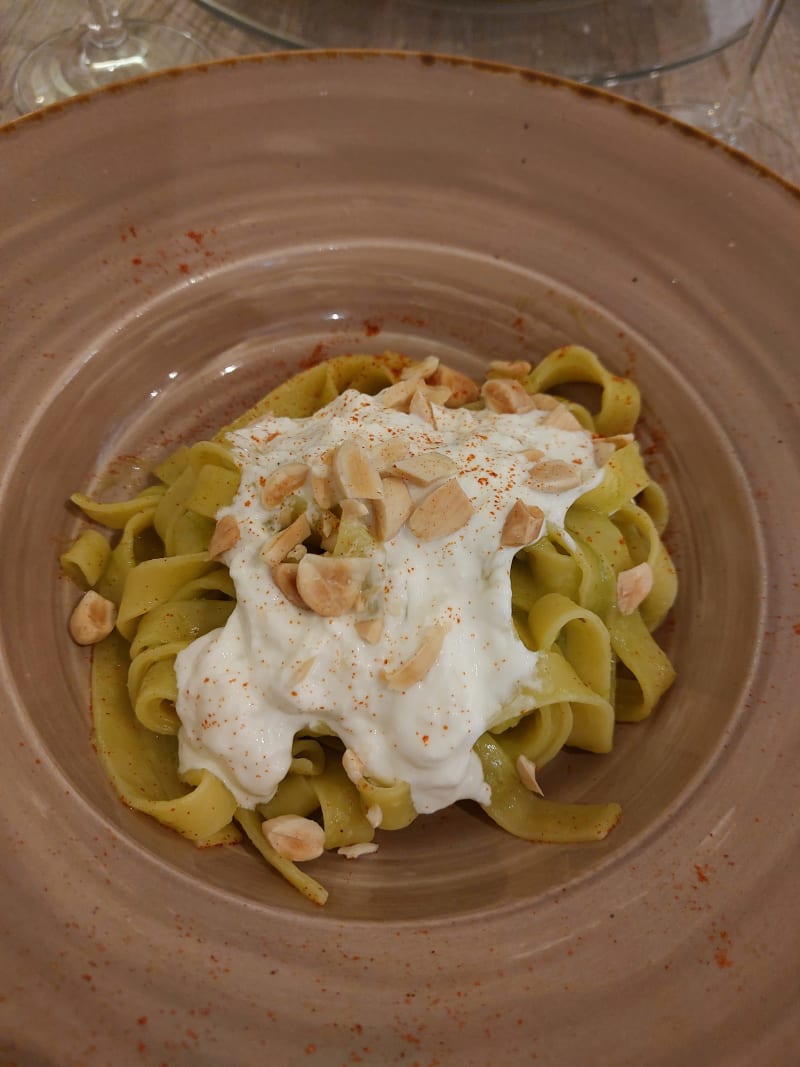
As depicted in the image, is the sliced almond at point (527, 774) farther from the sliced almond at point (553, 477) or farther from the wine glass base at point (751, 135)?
the wine glass base at point (751, 135)

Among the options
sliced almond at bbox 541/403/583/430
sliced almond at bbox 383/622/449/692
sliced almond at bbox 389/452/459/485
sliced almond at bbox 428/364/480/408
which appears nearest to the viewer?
sliced almond at bbox 383/622/449/692

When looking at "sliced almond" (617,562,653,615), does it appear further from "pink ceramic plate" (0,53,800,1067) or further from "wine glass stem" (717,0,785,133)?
"wine glass stem" (717,0,785,133)

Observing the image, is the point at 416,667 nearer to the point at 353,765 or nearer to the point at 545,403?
the point at 353,765

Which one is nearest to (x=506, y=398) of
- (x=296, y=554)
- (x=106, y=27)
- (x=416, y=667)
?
(x=296, y=554)

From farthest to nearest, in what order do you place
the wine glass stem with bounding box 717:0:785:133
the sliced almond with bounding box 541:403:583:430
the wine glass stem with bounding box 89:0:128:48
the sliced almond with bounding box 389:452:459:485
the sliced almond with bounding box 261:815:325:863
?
the wine glass stem with bounding box 89:0:128:48, the wine glass stem with bounding box 717:0:785:133, the sliced almond with bounding box 541:403:583:430, the sliced almond with bounding box 389:452:459:485, the sliced almond with bounding box 261:815:325:863

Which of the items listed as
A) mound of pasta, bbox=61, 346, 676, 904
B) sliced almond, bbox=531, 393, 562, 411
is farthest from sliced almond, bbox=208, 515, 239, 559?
sliced almond, bbox=531, 393, 562, 411
